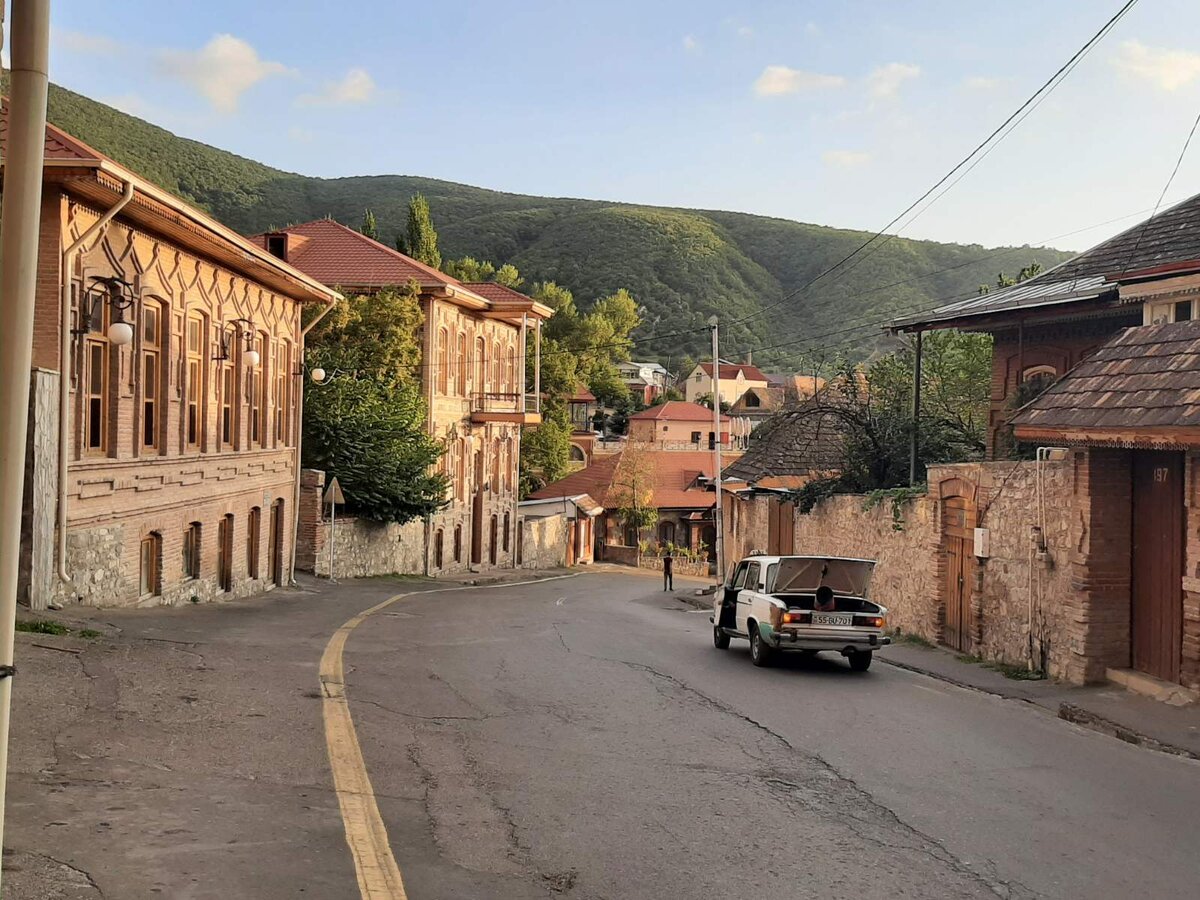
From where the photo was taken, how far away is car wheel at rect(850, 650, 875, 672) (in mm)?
16297

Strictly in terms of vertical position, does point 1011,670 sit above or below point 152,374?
below

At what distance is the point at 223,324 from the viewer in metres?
23.6

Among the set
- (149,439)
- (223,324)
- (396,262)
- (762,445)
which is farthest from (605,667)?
(396,262)

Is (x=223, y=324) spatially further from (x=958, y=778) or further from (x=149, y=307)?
(x=958, y=778)

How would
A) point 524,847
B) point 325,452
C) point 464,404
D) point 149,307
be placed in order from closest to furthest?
point 524,847, point 149,307, point 325,452, point 464,404

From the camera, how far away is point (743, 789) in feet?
28.1

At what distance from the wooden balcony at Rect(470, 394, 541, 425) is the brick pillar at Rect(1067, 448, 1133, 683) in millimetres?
34110

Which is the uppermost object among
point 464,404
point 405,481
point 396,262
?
point 396,262

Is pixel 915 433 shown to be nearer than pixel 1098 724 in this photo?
No

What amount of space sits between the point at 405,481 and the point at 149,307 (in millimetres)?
16941

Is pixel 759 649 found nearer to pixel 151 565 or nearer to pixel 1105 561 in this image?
pixel 1105 561

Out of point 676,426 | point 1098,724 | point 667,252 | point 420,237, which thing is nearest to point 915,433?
point 1098,724

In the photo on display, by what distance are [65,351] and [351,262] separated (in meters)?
27.6

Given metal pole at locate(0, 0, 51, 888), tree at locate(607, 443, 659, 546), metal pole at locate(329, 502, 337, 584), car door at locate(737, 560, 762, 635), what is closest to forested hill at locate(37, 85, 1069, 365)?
tree at locate(607, 443, 659, 546)
